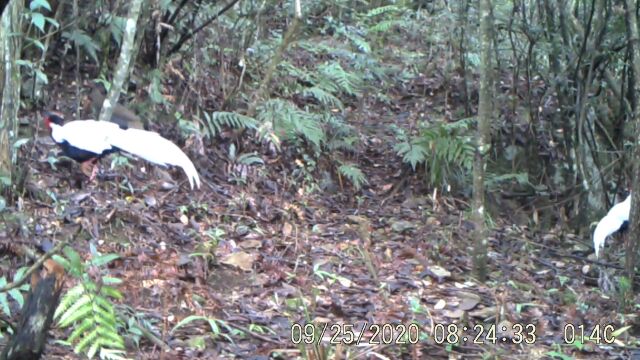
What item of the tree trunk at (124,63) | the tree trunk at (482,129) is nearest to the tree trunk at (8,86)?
the tree trunk at (124,63)

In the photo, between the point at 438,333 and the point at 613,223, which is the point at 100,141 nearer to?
the point at 438,333

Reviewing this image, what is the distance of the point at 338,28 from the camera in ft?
35.5

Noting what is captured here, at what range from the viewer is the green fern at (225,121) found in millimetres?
7000

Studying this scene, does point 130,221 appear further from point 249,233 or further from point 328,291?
point 328,291

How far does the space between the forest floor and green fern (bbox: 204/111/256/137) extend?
7.1 inches

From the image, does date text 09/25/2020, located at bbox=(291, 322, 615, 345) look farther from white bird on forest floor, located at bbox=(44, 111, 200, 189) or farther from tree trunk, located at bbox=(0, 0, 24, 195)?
tree trunk, located at bbox=(0, 0, 24, 195)

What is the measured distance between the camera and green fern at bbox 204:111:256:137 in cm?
700

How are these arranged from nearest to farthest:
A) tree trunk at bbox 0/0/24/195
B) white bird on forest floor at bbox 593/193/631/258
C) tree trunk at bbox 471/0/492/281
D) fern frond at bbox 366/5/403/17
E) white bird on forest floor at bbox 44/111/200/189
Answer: tree trunk at bbox 0/0/24/195 < tree trunk at bbox 471/0/492/281 < white bird on forest floor at bbox 44/111/200/189 < white bird on forest floor at bbox 593/193/631/258 < fern frond at bbox 366/5/403/17

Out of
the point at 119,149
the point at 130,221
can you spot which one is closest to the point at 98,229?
the point at 130,221

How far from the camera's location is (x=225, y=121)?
710cm

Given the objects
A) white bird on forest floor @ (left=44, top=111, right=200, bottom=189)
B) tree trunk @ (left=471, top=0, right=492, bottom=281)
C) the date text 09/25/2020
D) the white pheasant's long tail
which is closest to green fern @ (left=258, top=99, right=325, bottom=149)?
the white pheasant's long tail

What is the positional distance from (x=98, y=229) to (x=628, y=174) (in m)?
4.62

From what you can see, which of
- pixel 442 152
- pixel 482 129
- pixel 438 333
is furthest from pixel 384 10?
pixel 438 333

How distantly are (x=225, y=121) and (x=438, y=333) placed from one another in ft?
10.8
